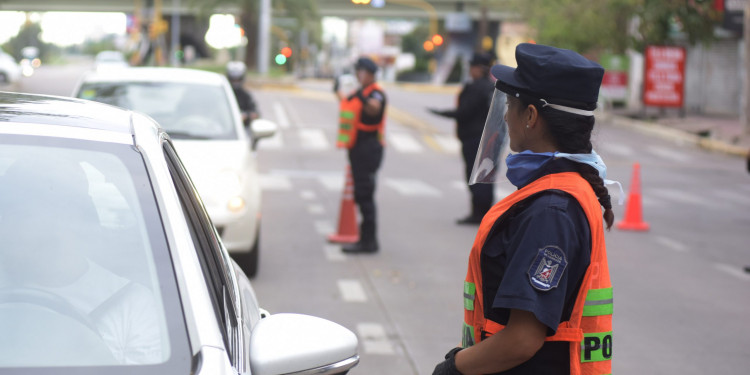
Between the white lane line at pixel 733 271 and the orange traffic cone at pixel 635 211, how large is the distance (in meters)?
2.21

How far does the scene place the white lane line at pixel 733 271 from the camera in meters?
9.60

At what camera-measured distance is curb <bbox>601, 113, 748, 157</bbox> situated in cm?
2503

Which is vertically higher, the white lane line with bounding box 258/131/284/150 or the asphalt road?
the asphalt road

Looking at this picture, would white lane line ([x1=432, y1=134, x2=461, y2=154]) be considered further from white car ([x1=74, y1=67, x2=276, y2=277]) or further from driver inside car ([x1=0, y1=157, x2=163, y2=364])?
driver inside car ([x1=0, y1=157, x2=163, y2=364])

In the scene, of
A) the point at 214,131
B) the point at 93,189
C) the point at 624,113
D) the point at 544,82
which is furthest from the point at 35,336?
→ the point at 624,113

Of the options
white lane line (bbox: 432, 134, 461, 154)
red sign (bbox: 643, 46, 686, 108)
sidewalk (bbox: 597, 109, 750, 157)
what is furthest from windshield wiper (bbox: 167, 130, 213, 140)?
red sign (bbox: 643, 46, 686, 108)

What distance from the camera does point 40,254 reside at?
2.66 m

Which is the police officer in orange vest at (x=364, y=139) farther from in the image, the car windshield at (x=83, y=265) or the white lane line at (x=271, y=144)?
the white lane line at (x=271, y=144)

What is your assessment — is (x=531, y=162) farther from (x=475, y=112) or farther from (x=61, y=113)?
(x=475, y=112)

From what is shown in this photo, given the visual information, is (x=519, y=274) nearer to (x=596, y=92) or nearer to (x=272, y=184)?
(x=596, y=92)

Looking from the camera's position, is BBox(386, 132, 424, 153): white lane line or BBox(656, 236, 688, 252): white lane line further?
BBox(386, 132, 424, 153): white lane line

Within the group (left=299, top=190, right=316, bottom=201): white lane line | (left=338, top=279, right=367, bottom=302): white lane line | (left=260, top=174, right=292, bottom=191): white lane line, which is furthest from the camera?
(left=260, top=174, right=292, bottom=191): white lane line

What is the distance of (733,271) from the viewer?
9.85 metres

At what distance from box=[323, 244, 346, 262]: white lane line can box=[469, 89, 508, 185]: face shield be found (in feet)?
21.4
